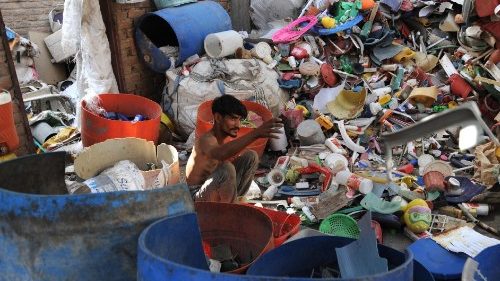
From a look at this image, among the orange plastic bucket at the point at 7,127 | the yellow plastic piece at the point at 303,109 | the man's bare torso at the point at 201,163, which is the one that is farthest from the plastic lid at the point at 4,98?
the yellow plastic piece at the point at 303,109

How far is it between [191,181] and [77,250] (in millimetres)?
1982

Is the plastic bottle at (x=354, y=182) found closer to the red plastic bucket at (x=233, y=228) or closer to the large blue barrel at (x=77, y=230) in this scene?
the red plastic bucket at (x=233, y=228)

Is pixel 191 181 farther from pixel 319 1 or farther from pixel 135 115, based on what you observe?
pixel 319 1

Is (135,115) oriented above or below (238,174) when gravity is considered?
below

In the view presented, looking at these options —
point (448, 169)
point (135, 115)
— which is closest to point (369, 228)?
point (448, 169)

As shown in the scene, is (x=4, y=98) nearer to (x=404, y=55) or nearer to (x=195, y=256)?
(x=195, y=256)

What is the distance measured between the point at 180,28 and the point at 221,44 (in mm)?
567

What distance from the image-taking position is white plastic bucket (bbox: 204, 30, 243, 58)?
21.1 ft

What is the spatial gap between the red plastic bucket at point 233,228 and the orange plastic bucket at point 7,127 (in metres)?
2.27

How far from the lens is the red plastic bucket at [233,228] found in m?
3.14

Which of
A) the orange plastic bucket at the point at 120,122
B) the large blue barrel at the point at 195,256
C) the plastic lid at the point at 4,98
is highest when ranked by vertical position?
the large blue barrel at the point at 195,256

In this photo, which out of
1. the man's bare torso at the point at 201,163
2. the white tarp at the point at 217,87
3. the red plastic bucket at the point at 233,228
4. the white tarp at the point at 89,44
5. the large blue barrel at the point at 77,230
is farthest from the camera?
the white tarp at the point at 217,87

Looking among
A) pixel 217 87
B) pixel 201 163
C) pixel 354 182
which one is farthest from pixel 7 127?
pixel 354 182

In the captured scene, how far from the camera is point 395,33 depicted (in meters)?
7.57
